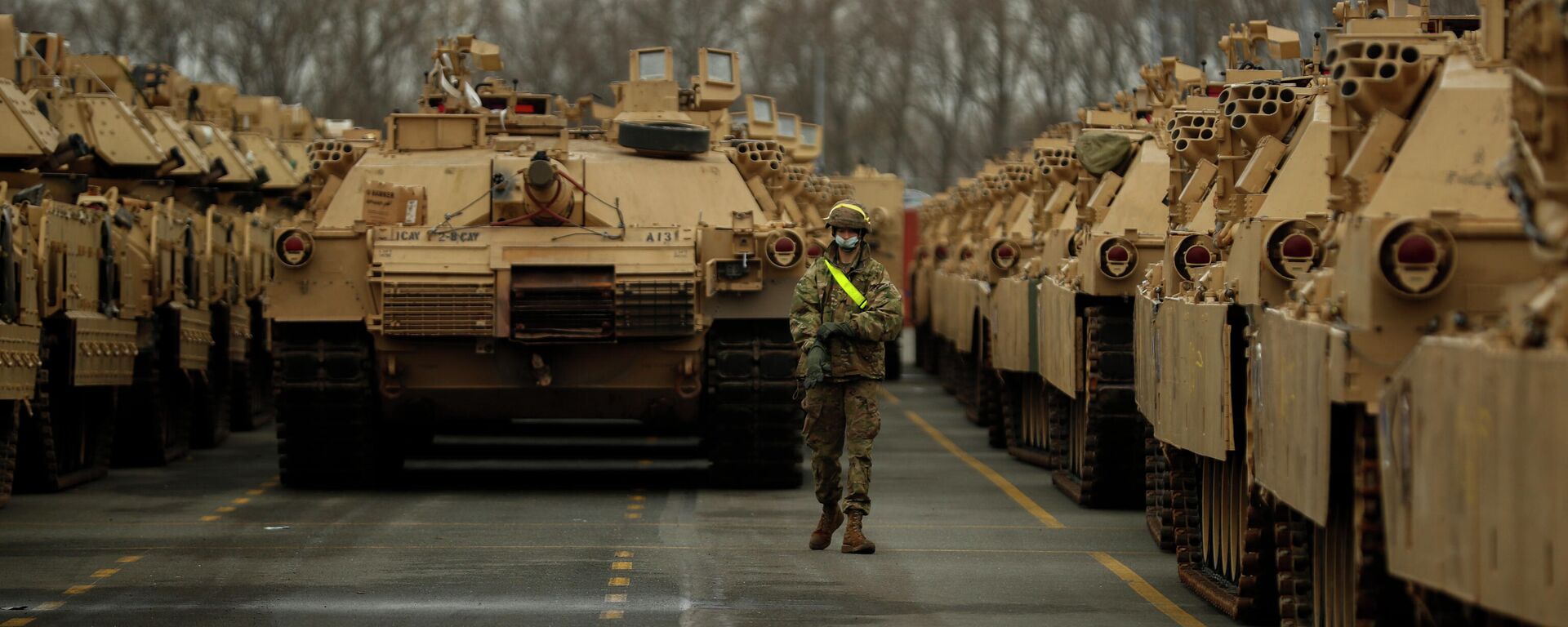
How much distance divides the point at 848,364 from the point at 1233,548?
7.98ft

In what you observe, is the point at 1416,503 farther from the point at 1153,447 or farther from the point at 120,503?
the point at 120,503

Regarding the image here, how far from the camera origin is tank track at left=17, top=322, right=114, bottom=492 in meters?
16.1

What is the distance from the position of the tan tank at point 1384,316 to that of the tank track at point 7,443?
8607mm

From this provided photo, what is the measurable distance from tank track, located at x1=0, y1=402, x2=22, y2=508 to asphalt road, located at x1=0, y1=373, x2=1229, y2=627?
0.60 feet

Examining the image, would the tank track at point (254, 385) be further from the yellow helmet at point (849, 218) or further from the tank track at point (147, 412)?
the yellow helmet at point (849, 218)

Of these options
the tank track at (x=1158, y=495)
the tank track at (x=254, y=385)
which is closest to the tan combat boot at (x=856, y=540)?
the tank track at (x=1158, y=495)

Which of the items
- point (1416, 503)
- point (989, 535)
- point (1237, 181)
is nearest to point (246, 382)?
point (989, 535)

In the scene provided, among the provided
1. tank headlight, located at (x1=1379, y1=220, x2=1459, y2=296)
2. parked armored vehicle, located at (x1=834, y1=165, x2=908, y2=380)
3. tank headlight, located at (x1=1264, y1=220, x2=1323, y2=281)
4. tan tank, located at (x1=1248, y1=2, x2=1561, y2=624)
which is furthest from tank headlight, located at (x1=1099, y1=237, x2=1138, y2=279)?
parked armored vehicle, located at (x1=834, y1=165, x2=908, y2=380)

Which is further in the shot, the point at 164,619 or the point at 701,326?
the point at 701,326

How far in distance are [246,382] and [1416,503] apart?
1900cm

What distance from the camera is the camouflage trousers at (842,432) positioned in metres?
12.6

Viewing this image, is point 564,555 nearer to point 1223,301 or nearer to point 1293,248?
point 1223,301

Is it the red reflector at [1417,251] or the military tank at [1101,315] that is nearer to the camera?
the red reflector at [1417,251]

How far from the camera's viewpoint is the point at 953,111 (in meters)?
75.9
